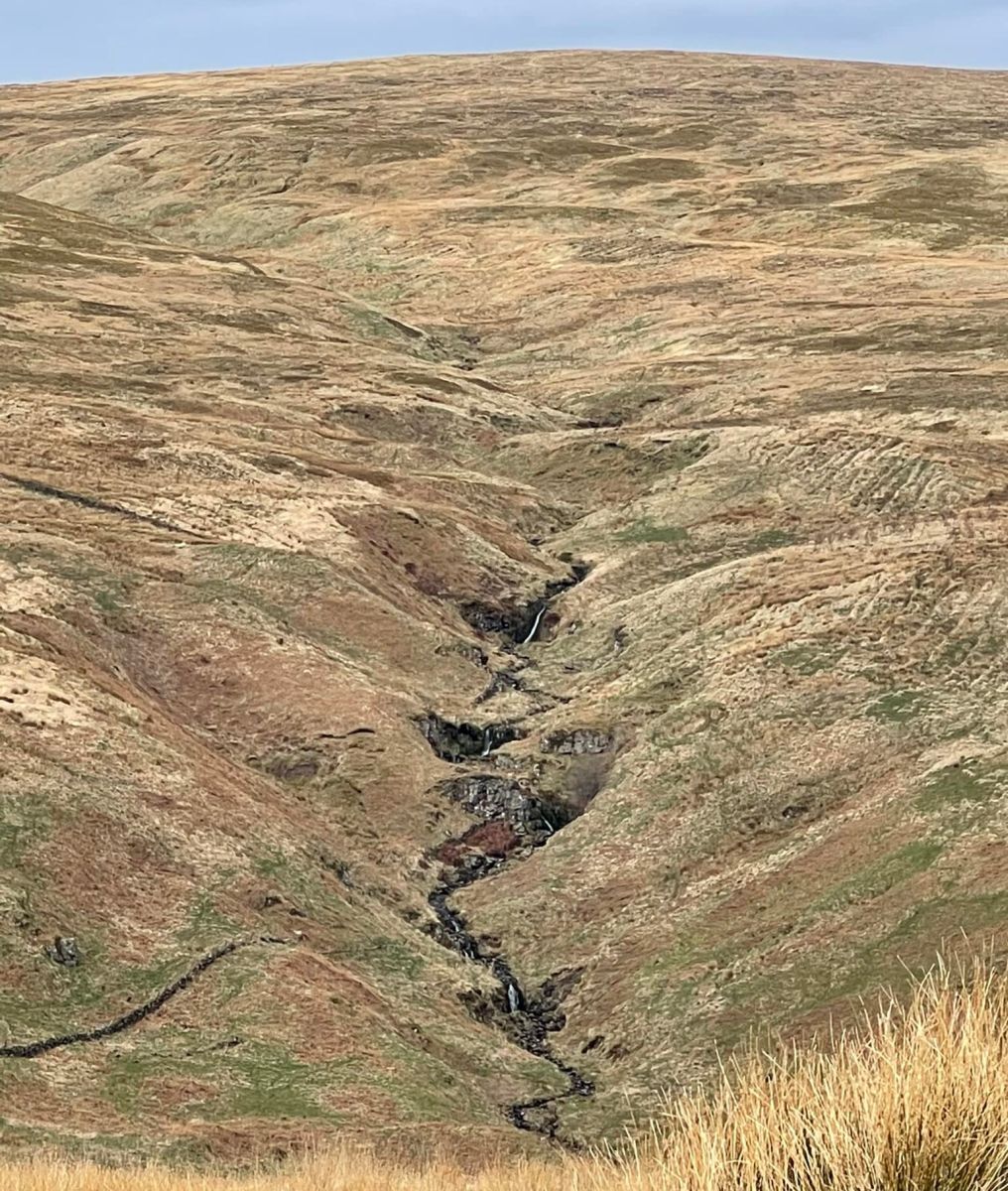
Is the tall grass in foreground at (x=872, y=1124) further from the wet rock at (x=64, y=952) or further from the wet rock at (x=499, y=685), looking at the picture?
the wet rock at (x=499, y=685)

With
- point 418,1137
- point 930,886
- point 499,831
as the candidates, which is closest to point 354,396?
point 499,831

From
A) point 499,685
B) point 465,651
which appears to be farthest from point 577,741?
point 465,651

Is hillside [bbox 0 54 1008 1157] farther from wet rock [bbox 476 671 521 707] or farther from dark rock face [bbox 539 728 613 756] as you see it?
wet rock [bbox 476 671 521 707]

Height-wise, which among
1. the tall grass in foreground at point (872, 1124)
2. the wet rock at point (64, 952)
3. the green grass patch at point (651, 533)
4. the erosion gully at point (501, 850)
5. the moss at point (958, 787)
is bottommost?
the erosion gully at point (501, 850)

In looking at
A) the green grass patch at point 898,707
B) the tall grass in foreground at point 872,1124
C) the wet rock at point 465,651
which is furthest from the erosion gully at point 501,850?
the tall grass in foreground at point 872,1124

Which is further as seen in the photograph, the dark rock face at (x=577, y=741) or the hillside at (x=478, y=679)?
the dark rock face at (x=577, y=741)

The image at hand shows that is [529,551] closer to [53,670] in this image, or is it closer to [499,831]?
[499,831]

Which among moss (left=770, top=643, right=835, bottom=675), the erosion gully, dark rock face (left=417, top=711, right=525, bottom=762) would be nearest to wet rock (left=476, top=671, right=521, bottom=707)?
the erosion gully
